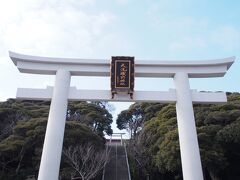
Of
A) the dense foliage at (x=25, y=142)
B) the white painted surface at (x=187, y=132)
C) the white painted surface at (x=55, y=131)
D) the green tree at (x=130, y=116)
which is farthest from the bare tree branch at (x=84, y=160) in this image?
the green tree at (x=130, y=116)

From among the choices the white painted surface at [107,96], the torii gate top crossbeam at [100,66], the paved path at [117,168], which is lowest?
the paved path at [117,168]

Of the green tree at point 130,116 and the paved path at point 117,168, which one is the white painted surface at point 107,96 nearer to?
the paved path at point 117,168

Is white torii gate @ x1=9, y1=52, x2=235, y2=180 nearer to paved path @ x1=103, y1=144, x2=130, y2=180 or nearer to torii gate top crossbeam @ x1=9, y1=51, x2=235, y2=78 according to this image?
torii gate top crossbeam @ x1=9, y1=51, x2=235, y2=78

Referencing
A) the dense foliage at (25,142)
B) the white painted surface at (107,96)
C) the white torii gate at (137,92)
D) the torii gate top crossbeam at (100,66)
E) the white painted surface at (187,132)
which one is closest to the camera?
the white painted surface at (187,132)

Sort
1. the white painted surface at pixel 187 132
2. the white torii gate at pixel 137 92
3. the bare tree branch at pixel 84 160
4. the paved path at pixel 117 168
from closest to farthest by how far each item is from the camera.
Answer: the white painted surface at pixel 187 132 < the white torii gate at pixel 137 92 < the bare tree branch at pixel 84 160 < the paved path at pixel 117 168

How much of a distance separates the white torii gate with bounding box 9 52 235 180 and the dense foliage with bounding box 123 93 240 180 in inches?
232

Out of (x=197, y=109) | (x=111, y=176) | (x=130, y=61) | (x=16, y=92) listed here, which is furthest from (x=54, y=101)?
(x=197, y=109)

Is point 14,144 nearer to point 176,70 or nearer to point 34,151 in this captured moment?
point 34,151

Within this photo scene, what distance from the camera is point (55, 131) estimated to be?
8203mm

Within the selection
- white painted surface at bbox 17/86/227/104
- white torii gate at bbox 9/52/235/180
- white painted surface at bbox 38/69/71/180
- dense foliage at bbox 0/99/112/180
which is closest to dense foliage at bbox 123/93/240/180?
dense foliage at bbox 0/99/112/180

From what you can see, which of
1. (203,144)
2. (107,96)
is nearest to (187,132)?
(107,96)

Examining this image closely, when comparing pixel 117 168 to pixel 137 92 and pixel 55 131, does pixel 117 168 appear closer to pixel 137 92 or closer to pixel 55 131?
pixel 137 92

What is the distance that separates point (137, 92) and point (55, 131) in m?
2.80

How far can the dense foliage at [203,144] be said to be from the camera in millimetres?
14266
